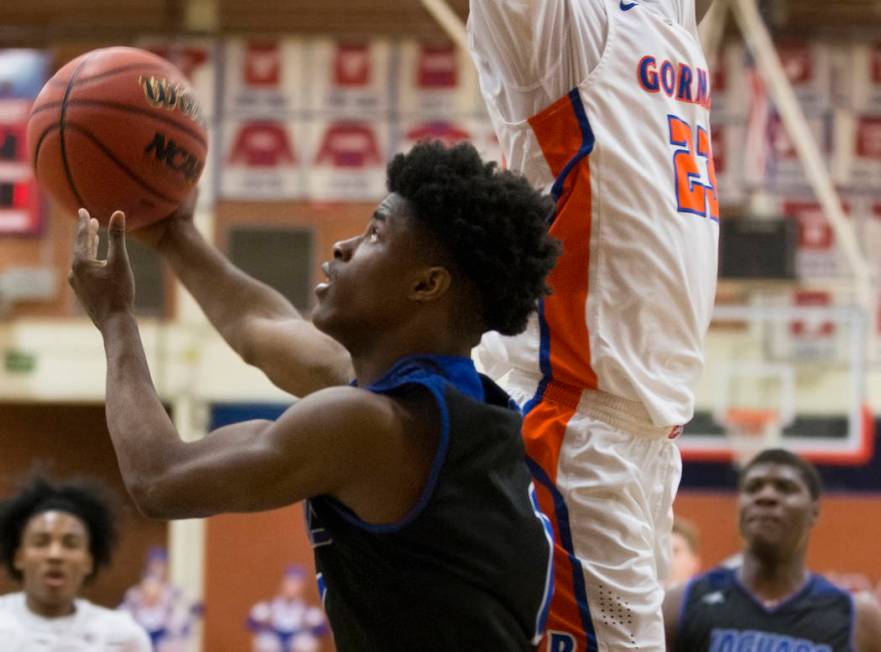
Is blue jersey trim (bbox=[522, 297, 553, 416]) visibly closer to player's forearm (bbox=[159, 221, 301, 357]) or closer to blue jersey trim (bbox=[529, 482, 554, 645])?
blue jersey trim (bbox=[529, 482, 554, 645])

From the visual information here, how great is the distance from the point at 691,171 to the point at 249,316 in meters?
1.01

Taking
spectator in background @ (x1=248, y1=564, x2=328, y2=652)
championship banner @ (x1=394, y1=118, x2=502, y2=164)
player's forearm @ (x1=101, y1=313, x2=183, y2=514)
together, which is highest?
championship banner @ (x1=394, y1=118, x2=502, y2=164)

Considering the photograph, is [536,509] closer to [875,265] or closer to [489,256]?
[489,256]

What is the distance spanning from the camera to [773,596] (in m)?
5.24

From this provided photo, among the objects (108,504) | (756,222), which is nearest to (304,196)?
(756,222)

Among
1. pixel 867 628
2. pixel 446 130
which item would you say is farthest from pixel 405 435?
pixel 446 130

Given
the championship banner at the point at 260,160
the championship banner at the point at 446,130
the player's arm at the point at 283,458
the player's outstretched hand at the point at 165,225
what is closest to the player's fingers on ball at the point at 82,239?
the player's arm at the point at 283,458

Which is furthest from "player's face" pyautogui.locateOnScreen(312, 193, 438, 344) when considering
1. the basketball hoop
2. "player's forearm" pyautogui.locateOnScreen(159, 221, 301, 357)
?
the basketball hoop

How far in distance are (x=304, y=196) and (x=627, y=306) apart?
10.4 metres

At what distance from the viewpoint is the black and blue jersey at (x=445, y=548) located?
236 centimetres

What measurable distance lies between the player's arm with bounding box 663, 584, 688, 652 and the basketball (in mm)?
2728

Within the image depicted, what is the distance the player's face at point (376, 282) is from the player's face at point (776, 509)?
120 inches

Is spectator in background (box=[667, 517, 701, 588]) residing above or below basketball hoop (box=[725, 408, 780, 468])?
below

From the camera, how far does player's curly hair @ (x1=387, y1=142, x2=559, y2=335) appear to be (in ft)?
8.02
